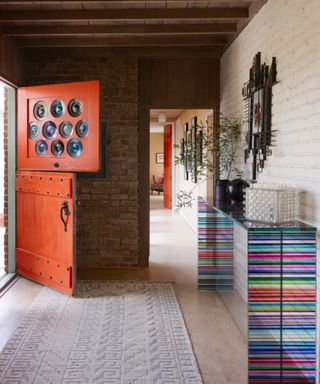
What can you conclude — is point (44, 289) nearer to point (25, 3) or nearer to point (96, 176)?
point (96, 176)

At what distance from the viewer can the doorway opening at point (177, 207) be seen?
6.98 m

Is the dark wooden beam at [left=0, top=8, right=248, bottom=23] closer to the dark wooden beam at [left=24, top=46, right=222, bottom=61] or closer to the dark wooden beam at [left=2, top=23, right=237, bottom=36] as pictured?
the dark wooden beam at [left=2, top=23, right=237, bottom=36]

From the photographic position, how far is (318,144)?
2879 millimetres

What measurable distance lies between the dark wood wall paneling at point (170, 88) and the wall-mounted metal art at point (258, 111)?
1.50 m

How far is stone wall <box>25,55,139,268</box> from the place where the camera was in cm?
609

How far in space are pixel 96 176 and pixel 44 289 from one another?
1640 millimetres

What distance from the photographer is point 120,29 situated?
5082 millimetres

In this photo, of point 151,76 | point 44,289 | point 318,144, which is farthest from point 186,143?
point 318,144

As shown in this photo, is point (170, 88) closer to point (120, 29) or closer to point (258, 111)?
point (120, 29)

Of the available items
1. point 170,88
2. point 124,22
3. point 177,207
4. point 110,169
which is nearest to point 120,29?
point 124,22

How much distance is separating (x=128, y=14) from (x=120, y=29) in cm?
52

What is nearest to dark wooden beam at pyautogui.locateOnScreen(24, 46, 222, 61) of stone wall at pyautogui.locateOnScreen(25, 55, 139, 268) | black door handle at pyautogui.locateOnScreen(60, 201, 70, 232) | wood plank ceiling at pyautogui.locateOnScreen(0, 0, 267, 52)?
stone wall at pyautogui.locateOnScreen(25, 55, 139, 268)

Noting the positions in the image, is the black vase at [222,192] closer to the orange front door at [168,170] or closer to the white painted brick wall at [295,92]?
the white painted brick wall at [295,92]

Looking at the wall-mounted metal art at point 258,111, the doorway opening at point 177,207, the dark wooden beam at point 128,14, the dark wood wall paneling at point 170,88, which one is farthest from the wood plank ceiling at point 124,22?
the doorway opening at point 177,207
